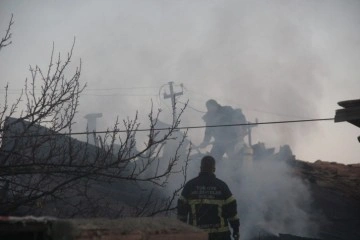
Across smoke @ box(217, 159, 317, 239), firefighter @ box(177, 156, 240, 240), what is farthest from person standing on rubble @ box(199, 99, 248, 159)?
firefighter @ box(177, 156, 240, 240)

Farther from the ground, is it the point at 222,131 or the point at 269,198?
the point at 222,131

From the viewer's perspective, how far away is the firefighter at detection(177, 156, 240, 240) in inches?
176

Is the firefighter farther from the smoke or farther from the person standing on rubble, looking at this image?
the person standing on rubble

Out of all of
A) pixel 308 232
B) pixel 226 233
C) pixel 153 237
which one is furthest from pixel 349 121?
pixel 308 232

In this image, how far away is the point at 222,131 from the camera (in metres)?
13.7

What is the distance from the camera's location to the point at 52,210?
28.8 ft

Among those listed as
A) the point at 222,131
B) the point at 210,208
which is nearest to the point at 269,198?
the point at 222,131

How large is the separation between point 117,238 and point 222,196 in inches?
131

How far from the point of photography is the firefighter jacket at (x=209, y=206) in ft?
14.6

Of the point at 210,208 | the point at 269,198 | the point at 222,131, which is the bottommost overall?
the point at 269,198

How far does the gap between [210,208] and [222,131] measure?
368 inches

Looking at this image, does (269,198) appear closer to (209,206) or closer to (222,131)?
(222,131)

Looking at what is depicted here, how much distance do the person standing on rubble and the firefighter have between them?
8808 mm

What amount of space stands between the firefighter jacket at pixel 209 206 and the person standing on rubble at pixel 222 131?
881 cm
